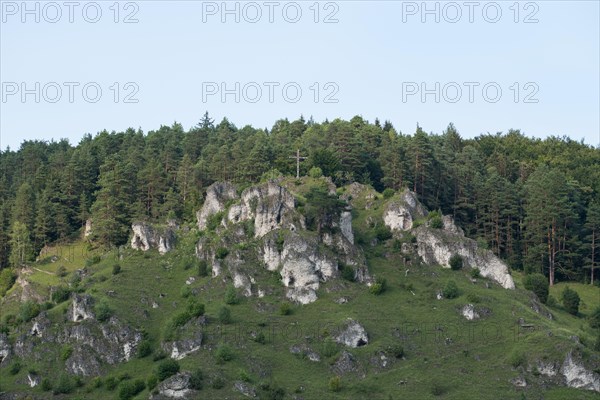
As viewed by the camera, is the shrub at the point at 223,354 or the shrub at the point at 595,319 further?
the shrub at the point at 595,319

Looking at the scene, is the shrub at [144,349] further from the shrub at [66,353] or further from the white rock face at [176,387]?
the white rock face at [176,387]

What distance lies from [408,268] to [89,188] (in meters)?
58.3

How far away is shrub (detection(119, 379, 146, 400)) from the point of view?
3797 inches

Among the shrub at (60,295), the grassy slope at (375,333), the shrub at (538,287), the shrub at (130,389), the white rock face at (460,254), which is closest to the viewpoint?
the grassy slope at (375,333)

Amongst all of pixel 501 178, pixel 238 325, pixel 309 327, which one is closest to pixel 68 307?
pixel 238 325

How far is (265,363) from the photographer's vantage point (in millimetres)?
99125

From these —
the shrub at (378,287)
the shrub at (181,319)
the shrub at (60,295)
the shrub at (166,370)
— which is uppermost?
the shrub at (378,287)

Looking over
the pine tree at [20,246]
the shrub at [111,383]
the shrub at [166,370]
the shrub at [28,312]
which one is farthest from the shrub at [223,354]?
the pine tree at [20,246]

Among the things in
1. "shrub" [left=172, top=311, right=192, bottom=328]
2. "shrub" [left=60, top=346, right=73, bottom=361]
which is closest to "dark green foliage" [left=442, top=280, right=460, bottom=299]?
"shrub" [left=172, top=311, right=192, bottom=328]

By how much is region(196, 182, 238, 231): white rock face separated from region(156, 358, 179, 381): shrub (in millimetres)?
32488

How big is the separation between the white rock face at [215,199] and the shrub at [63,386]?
3229 centimetres

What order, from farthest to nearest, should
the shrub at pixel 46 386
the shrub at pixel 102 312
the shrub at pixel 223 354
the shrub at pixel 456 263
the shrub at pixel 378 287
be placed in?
the shrub at pixel 456 263, the shrub at pixel 378 287, the shrub at pixel 102 312, the shrub at pixel 46 386, the shrub at pixel 223 354

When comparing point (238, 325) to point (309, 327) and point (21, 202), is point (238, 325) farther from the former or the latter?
point (21, 202)

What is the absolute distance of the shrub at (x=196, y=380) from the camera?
94706 millimetres
